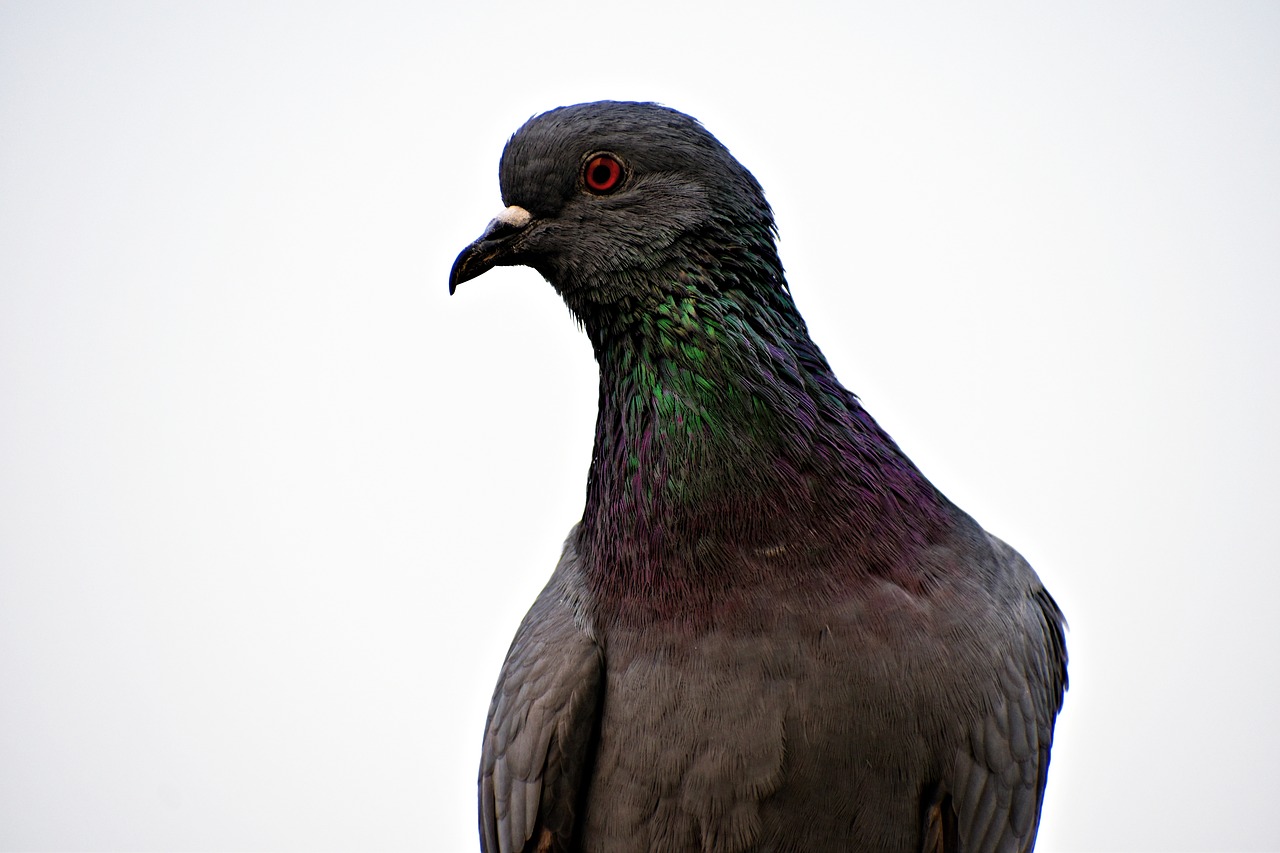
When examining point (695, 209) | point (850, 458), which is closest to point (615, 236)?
point (695, 209)

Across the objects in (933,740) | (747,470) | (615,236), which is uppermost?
(615,236)

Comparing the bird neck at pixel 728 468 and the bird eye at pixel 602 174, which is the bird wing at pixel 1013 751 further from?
the bird eye at pixel 602 174

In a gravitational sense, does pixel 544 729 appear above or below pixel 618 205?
below

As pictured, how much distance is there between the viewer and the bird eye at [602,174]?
2.42 m

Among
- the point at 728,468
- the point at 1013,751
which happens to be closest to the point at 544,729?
the point at 728,468

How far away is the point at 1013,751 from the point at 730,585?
2.64 feet

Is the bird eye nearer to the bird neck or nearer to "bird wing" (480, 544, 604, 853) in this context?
the bird neck

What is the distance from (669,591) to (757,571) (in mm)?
201

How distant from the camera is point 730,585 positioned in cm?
225

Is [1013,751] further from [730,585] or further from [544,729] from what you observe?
[544,729]

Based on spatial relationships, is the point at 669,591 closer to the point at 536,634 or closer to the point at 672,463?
the point at 672,463

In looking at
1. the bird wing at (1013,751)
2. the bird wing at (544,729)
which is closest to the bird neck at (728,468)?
the bird wing at (544,729)

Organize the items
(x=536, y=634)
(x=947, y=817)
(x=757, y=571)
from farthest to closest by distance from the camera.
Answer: (x=536, y=634) → (x=947, y=817) → (x=757, y=571)

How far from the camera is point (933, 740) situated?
2275 mm
